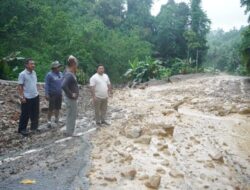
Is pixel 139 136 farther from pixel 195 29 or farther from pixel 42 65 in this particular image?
pixel 195 29

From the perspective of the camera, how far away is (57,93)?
884cm

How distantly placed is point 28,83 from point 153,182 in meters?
4.04

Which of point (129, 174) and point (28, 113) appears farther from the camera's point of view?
point (28, 113)

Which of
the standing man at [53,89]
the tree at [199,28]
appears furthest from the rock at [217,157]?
the tree at [199,28]

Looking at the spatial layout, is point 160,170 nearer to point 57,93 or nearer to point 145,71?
point 57,93

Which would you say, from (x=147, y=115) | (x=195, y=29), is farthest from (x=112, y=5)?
(x=147, y=115)

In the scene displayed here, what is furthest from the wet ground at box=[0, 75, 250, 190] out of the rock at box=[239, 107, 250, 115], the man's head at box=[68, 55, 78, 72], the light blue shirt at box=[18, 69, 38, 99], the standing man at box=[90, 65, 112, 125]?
the rock at box=[239, 107, 250, 115]

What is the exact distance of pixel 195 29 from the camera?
1932 inches

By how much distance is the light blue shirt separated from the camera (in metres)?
7.70

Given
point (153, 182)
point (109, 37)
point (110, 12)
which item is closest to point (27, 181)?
point (153, 182)

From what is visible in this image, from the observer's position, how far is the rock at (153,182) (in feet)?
16.3

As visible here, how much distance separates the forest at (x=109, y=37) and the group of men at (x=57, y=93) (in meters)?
7.07

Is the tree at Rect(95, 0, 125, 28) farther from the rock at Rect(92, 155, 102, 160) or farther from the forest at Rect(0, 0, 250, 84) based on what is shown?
the rock at Rect(92, 155, 102, 160)

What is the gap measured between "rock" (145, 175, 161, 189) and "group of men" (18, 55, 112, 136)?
9.18ft
